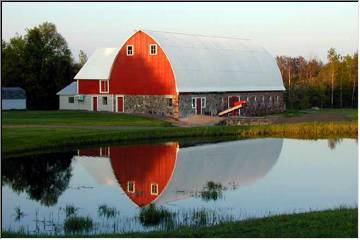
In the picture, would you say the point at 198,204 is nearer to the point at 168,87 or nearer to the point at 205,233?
the point at 205,233

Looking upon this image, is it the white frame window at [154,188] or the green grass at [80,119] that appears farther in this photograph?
the green grass at [80,119]

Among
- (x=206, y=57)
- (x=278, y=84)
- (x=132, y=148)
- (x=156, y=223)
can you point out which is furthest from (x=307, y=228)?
(x=278, y=84)

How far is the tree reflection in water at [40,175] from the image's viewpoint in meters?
21.8

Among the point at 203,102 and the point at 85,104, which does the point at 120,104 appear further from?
the point at 203,102

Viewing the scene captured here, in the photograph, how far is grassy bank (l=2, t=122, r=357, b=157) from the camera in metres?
32.5

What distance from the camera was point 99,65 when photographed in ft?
196

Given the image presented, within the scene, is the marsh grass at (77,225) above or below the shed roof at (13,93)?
below

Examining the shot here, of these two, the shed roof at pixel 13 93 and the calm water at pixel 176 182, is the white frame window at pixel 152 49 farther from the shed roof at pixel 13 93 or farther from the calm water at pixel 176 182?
the calm water at pixel 176 182

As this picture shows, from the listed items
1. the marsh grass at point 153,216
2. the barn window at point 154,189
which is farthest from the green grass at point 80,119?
the marsh grass at point 153,216

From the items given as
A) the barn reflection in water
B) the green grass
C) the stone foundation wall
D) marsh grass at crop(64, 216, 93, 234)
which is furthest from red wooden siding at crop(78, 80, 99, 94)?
marsh grass at crop(64, 216, 93, 234)

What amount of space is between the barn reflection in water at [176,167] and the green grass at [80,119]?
9578 millimetres

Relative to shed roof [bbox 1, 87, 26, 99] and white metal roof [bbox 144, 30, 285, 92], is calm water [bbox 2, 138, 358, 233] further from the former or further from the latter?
shed roof [bbox 1, 87, 26, 99]

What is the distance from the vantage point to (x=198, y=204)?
19234mm

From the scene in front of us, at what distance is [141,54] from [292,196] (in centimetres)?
3592
